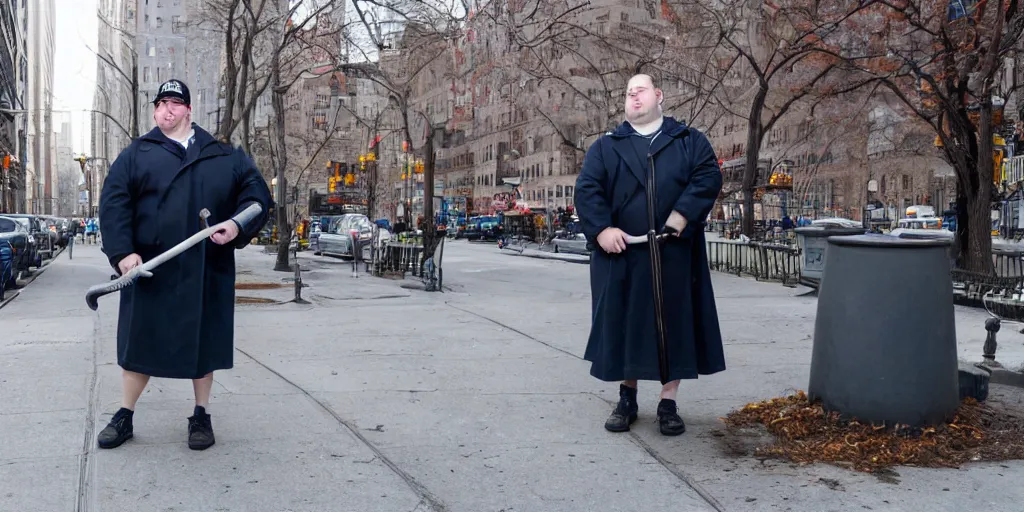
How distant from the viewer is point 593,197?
489 cm

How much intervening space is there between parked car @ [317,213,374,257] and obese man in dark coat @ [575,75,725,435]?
21.8 meters

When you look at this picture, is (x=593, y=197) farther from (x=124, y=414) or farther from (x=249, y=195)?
(x=124, y=414)

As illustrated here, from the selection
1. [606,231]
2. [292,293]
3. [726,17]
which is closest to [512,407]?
[606,231]

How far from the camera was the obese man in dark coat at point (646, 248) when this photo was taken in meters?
4.82

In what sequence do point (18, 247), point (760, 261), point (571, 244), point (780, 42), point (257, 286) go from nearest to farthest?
point (257, 286) < point (18, 247) < point (760, 261) < point (780, 42) < point (571, 244)

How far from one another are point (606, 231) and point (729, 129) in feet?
188

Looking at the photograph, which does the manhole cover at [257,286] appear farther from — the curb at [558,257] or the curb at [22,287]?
the curb at [558,257]

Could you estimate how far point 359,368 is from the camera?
7129 mm

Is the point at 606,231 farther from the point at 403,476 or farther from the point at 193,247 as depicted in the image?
the point at 193,247

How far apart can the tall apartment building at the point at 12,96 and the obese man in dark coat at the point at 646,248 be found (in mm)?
52705

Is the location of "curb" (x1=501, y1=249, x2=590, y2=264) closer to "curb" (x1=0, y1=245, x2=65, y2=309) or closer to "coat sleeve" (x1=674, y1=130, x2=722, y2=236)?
"curb" (x1=0, y1=245, x2=65, y2=309)

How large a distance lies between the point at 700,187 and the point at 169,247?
2719 millimetres

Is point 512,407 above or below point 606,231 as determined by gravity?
below

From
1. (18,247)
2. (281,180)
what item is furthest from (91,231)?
(18,247)
